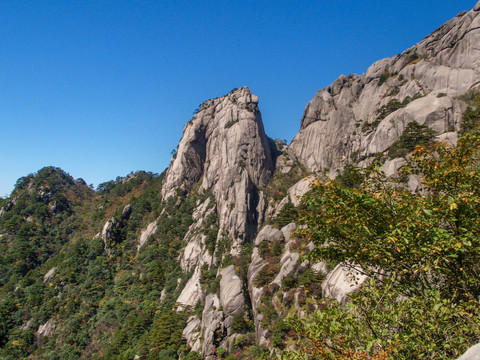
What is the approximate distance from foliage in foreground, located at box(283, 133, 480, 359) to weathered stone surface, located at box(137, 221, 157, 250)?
64.2m

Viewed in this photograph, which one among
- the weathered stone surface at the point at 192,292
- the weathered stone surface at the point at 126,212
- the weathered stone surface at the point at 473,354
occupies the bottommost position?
the weathered stone surface at the point at 473,354

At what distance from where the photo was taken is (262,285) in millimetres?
33750

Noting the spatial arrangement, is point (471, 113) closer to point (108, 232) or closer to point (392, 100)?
point (392, 100)

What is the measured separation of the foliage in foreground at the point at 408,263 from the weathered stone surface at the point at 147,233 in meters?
64.2

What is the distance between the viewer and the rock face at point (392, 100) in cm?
3872

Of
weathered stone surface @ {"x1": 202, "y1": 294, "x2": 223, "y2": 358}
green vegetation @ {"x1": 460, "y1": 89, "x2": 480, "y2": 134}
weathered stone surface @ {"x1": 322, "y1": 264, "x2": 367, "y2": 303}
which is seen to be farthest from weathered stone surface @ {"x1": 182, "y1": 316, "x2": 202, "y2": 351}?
green vegetation @ {"x1": 460, "y1": 89, "x2": 480, "y2": 134}

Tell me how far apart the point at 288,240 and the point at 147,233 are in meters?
41.0

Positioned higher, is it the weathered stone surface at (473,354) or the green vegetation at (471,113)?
the green vegetation at (471,113)

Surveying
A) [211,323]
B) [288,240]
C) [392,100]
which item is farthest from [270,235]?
[392,100]

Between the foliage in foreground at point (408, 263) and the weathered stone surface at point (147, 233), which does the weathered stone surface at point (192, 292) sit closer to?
the weathered stone surface at point (147, 233)

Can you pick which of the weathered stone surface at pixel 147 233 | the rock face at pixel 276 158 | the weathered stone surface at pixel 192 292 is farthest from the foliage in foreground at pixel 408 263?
the weathered stone surface at pixel 147 233

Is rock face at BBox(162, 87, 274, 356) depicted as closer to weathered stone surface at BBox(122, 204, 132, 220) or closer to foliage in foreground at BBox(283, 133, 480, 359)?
weathered stone surface at BBox(122, 204, 132, 220)

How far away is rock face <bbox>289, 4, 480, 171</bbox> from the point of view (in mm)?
38719

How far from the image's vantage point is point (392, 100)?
155 ft
